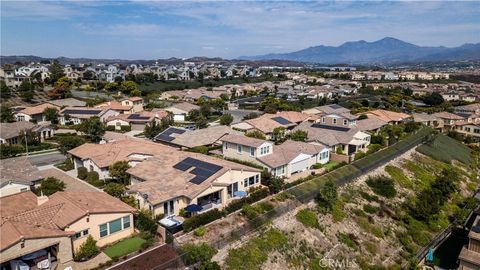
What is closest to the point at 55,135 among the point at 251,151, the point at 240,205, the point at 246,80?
the point at 251,151

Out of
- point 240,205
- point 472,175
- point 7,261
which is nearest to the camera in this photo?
point 7,261

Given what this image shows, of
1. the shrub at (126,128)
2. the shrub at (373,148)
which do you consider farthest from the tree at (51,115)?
the shrub at (373,148)

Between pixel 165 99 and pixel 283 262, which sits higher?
pixel 165 99

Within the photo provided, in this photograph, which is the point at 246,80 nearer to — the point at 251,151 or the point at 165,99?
the point at 165,99

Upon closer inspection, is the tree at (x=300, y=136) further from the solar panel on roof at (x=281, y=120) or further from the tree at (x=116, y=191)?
the tree at (x=116, y=191)

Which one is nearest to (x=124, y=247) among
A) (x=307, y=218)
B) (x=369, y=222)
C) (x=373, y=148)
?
(x=307, y=218)

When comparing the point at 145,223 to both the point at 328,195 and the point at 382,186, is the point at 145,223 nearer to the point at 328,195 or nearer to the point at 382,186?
the point at 328,195

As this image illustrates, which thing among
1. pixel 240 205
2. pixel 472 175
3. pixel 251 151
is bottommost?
pixel 472 175

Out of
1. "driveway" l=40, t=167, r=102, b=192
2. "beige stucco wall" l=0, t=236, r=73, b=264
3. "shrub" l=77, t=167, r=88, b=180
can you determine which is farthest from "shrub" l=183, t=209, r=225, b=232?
"shrub" l=77, t=167, r=88, b=180
